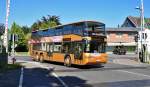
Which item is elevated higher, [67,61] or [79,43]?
[79,43]

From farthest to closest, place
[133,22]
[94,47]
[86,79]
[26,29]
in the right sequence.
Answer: [26,29], [133,22], [94,47], [86,79]

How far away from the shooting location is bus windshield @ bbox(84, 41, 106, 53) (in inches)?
1089

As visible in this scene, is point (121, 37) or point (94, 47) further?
point (121, 37)

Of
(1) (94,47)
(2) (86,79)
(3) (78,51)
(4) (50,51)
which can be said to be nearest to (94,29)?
(1) (94,47)

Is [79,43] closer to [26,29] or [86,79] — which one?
[86,79]

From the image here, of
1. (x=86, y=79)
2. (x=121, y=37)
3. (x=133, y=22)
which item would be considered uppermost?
(x=133, y=22)

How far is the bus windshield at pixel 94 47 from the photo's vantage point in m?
27.6

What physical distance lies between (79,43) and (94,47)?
1199 mm

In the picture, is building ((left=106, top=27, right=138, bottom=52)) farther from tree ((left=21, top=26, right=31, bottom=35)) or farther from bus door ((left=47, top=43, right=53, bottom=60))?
bus door ((left=47, top=43, right=53, bottom=60))

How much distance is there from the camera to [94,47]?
28.1 metres

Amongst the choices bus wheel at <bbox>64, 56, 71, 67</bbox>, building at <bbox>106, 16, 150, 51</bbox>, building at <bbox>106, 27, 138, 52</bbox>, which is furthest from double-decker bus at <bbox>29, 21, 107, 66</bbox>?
building at <bbox>106, 27, 138, 52</bbox>

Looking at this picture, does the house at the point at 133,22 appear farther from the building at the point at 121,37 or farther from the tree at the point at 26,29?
the tree at the point at 26,29

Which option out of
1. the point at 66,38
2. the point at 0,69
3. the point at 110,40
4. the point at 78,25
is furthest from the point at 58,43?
the point at 110,40

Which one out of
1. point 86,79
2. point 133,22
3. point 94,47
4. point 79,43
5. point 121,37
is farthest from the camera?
point 133,22
